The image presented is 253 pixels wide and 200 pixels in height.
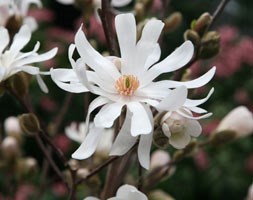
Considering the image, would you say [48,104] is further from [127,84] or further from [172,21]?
[127,84]

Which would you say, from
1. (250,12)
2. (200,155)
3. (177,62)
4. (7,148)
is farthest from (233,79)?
(177,62)

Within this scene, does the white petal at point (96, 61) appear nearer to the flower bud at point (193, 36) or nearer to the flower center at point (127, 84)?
the flower center at point (127, 84)

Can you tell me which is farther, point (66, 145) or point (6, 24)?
point (66, 145)

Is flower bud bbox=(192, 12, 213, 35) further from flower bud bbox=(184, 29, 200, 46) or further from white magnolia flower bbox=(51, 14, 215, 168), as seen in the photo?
white magnolia flower bbox=(51, 14, 215, 168)

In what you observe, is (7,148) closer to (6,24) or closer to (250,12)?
(6,24)

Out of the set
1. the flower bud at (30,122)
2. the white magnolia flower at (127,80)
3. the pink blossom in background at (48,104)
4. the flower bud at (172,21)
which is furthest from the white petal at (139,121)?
the pink blossom in background at (48,104)

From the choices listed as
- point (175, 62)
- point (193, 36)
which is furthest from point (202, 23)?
point (175, 62)

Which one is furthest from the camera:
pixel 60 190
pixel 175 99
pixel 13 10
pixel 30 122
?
pixel 60 190
